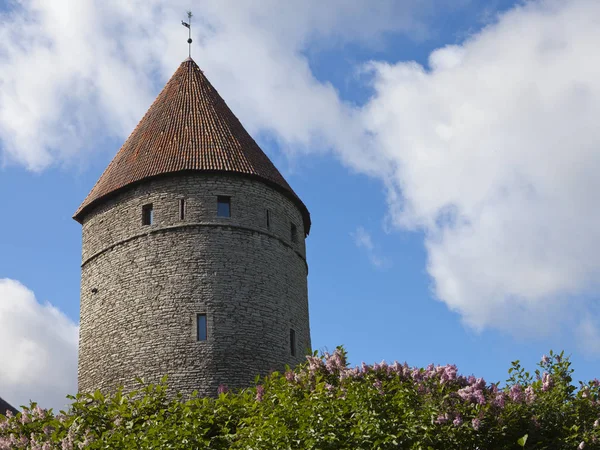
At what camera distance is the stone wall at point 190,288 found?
905 inches

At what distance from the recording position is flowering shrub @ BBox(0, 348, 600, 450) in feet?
47.7

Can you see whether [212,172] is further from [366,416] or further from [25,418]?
[366,416]

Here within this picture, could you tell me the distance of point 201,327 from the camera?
23.2 metres

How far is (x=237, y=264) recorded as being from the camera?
2403 centimetres

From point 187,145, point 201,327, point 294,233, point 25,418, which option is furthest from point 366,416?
point 187,145

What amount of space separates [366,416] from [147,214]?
1165 cm

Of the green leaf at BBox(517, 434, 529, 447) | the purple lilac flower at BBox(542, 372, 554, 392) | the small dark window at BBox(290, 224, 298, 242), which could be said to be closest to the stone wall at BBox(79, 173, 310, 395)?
the small dark window at BBox(290, 224, 298, 242)

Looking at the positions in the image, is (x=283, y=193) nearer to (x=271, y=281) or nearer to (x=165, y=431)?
(x=271, y=281)

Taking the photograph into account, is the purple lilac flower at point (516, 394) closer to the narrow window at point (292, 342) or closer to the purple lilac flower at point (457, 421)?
the purple lilac flower at point (457, 421)

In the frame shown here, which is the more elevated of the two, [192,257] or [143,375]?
[192,257]

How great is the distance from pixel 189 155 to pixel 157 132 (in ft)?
6.08

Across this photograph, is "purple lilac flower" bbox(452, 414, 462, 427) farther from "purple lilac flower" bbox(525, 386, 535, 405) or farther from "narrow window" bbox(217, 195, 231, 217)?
"narrow window" bbox(217, 195, 231, 217)

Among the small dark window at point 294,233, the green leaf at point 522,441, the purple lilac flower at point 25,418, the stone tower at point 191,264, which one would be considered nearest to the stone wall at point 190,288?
the stone tower at point 191,264

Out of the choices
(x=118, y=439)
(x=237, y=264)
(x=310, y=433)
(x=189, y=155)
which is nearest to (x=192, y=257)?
(x=237, y=264)
